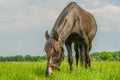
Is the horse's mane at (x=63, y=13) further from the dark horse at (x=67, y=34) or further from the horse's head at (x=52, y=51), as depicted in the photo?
the horse's head at (x=52, y=51)

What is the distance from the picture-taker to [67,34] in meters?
13.9

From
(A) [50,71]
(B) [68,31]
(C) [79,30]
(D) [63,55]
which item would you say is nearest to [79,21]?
(C) [79,30]

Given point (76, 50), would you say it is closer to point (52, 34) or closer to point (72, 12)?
point (72, 12)

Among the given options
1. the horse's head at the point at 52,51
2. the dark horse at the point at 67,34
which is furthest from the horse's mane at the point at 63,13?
the horse's head at the point at 52,51

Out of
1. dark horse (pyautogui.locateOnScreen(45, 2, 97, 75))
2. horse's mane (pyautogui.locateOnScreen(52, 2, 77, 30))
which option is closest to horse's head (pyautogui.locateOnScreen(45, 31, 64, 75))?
dark horse (pyautogui.locateOnScreen(45, 2, 97, 75))

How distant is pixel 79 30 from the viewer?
49.8 feet

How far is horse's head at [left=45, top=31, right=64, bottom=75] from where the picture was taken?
11953 millimetres

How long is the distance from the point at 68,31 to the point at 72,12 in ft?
4.35

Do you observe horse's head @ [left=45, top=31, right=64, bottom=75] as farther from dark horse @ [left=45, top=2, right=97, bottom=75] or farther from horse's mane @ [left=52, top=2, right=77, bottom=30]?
horse's mane @ [left=52, top=2, right=77, bottom=30]

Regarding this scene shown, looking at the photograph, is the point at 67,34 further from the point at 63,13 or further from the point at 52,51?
the point at 52,51

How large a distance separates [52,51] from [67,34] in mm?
2057

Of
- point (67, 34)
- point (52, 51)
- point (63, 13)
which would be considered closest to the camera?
point (52, 51)

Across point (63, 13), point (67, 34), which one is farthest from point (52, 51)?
point (63, 13)

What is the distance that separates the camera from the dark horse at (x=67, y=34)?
12192 millimetres
